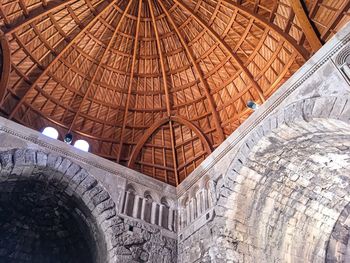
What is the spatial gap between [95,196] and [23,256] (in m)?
3.43

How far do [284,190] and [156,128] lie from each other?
579cm

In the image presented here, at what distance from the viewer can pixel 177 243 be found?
11.2 metres

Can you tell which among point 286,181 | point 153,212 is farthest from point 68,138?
point 286,181

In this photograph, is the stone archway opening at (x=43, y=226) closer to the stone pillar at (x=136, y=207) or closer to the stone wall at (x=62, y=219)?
the stone wall at (x=62, y=219)

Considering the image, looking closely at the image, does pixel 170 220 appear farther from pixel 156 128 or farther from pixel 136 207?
pixel 156 128

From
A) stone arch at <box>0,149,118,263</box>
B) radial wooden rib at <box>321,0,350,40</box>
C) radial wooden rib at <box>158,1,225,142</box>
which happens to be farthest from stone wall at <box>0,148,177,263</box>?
radial wooden rib at <box>321,0,350,40</box>

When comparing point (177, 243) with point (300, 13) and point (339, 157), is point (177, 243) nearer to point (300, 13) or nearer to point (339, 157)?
point (339, 157)

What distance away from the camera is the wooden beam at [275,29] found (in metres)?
9.80

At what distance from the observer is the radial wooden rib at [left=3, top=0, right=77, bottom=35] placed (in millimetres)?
10586

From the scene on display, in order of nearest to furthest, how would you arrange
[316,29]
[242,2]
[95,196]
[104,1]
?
1. [316,29]
2. [95,196]
3. [242,2]
4. [104,1]

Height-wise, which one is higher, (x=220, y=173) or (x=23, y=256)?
(x=220, y=173)

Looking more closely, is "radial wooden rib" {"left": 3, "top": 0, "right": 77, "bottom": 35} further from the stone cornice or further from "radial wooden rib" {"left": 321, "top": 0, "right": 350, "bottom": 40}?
"radial wooden rib" {"left": 321, "top": 0, "right": 350, "bottom": 40}

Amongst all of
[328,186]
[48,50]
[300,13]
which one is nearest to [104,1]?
[48,50]

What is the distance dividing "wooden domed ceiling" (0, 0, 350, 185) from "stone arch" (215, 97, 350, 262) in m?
2.36
